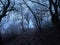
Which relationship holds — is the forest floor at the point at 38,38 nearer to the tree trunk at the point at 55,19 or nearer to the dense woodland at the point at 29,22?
the dense woodland at the point at 29,22

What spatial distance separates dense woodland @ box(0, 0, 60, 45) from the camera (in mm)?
12164

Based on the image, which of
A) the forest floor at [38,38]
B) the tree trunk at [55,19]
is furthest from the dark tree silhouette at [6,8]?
the tree trunk at [55,19]

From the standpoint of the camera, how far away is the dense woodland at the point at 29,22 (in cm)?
1216

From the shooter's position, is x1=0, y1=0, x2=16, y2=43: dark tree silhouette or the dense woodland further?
the dense woodland

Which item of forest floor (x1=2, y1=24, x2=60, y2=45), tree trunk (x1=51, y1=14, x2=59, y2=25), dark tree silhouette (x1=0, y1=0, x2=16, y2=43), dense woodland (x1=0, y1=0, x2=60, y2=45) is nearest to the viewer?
dark tree silhouette (x1=0, y1=0, x2=16, y2=43)

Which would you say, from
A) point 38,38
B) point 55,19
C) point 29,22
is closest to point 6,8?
point 29,22

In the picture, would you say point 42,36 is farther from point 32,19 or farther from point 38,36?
point 32,19

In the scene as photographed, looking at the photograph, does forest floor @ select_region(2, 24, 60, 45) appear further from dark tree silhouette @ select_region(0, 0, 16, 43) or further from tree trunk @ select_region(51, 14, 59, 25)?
dark tree silhouette @ select_region(0, 0, 16, 43)

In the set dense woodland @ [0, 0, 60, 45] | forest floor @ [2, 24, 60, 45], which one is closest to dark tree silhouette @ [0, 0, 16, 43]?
dense woodland @ [0, 0, 60, 45]

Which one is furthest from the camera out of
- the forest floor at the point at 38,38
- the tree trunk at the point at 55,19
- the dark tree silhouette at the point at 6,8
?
the tree trunk at the point at 55,19

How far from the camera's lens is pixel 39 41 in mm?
11922

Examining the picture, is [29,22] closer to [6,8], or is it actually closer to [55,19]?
[55,19]

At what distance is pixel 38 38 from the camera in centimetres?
1219

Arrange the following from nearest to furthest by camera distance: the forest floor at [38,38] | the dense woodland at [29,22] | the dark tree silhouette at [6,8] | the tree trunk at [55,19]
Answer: the dark tree silhouette at [6,8], the forest floor at [38,38], the dense woodland at [29,22], the tree trunk at [55,19]
